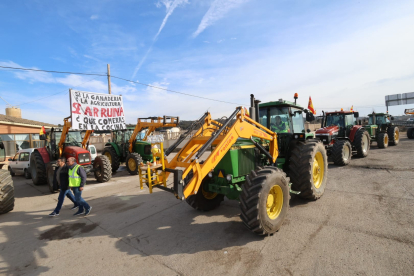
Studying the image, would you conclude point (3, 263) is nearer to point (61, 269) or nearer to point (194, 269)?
point (61, 269)

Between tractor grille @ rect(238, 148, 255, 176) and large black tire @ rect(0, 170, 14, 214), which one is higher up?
tractor grille @ rect(238, 148, 255, 176)

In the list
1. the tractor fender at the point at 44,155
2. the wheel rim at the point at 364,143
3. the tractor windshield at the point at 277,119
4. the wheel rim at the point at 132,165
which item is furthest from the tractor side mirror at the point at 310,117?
the tractor fender at the point at 44,155

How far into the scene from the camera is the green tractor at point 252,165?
3.58m

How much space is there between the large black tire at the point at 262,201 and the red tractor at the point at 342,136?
20.8ft

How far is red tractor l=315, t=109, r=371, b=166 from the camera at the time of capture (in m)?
9.04

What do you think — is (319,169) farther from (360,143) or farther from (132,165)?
(132,165)

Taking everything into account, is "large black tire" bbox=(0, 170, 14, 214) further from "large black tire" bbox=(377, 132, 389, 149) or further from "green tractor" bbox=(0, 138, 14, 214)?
"large black tire" bbox=(377, 132, 389, 149)

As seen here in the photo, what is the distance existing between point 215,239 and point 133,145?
27.9 feet

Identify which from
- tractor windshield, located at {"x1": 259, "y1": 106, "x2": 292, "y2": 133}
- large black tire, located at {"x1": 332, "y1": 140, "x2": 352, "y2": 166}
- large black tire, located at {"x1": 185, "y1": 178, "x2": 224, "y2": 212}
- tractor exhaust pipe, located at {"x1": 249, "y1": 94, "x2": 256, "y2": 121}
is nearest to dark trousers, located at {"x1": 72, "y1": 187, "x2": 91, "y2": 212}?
large black tire, located at {"x1": 185, "y1": 178, "x2": 224, "y2": 212}

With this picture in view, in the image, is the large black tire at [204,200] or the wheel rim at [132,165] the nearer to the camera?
the large black tire at [204,200]

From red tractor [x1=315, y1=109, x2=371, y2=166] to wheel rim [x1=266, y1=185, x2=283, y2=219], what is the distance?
624cm

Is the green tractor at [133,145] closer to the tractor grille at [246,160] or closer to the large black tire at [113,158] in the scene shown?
the large black tire at [113,158]

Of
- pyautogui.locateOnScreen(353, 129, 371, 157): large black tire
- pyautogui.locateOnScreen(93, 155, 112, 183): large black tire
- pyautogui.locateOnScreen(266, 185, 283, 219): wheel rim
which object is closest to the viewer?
pyautogui.locateOnScreen(266, 185, 283, 219): wheel rim

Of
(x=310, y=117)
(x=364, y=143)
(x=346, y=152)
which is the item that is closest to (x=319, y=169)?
(x=310, y=117)
